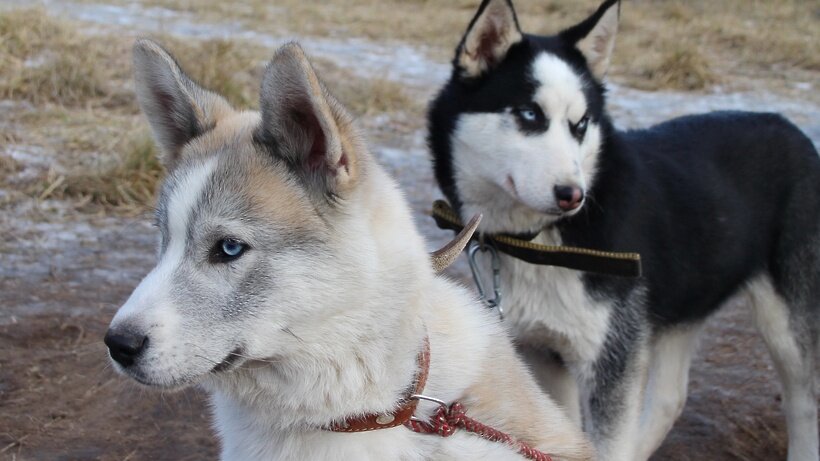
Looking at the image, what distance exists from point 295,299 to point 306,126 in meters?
0.41

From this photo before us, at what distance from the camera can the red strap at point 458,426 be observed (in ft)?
7.06

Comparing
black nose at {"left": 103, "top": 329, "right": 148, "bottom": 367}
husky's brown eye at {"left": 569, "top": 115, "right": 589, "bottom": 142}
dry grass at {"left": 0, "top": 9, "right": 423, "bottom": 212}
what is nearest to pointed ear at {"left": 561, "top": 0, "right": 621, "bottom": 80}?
husky's brown eye at {"left": 569, "top": 115, "right": 589, "bottom": 142}

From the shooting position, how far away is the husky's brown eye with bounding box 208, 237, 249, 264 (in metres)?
2.05

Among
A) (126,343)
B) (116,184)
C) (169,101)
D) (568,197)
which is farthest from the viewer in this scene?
(116,184)

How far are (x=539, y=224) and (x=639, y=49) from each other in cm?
808

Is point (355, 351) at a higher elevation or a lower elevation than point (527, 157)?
higher

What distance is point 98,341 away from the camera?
4383 millimetres

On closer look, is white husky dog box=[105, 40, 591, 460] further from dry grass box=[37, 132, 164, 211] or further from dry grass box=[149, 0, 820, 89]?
dry grass box=[149, 0, 820, 89]

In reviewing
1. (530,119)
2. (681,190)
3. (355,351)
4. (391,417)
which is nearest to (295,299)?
(355,351)

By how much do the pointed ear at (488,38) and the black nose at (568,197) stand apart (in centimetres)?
67

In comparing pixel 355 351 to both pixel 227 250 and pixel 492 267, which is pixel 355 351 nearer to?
pixel 227 250

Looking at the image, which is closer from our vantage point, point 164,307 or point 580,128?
point 164,307

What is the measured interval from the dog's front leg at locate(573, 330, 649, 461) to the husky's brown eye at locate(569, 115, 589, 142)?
803 millimetres

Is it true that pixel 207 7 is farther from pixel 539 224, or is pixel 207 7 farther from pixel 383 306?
pixel 383 306
